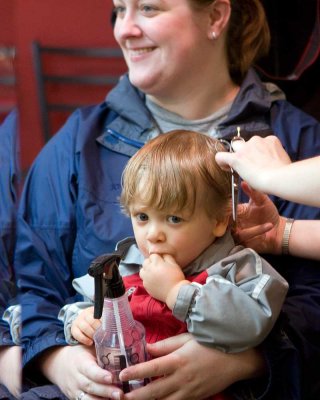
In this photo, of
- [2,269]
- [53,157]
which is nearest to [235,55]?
[53,157]

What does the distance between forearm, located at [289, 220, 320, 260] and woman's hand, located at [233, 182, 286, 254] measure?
0.02 metres

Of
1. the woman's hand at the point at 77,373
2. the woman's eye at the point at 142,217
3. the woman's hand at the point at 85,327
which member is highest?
the woman's eye at the point at 142,217

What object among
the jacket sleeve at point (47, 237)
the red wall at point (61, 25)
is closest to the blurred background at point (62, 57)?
the red wall at point (61, 25)

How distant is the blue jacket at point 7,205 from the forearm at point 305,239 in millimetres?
645

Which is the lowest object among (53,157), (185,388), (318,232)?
(185,388)

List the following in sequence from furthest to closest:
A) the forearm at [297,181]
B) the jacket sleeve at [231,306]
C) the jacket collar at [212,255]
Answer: the jacket collar at [212,255] → the jacket sleeve at [231,306] → the forearm at [297,181]

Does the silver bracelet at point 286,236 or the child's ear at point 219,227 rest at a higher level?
the child's ear at point 219,227

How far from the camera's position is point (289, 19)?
1735mm

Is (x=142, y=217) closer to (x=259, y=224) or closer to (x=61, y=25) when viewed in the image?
(x=259, y=224)

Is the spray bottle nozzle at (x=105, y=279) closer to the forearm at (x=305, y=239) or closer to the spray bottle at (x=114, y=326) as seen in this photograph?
the spray bottle at (x=114, y=326)

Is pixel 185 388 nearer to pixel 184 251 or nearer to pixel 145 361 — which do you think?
pixel 145 361

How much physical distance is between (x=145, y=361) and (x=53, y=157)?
60 cm

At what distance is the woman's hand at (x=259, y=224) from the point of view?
4.25ft

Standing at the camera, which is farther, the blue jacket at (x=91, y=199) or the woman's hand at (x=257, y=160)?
the blue jacket at (x=91, y=199)
